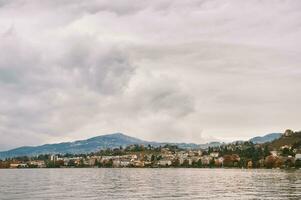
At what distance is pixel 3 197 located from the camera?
298ft

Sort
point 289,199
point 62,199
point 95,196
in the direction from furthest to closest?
point 95,196, point 62,199, point 289,199

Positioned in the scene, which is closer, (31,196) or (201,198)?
(201,198)

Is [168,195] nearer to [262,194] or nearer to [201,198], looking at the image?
[201,198]

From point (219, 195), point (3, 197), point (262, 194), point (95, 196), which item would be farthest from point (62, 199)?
point (262, 194)

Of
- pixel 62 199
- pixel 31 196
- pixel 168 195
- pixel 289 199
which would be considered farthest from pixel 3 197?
pixel 289 199

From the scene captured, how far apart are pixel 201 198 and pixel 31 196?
31.7 m

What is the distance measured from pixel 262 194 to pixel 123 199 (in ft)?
84.6

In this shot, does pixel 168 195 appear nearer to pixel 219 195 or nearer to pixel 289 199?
pixel 219 195

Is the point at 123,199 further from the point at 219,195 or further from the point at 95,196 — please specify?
the point at 219,195

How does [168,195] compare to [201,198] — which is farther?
[168,195]

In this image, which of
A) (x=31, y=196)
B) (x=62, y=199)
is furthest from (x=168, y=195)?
(x=31, y=196)

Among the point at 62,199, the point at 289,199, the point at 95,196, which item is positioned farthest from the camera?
the point at 95,196

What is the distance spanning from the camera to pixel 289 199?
261ft

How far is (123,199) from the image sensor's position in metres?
84.1
